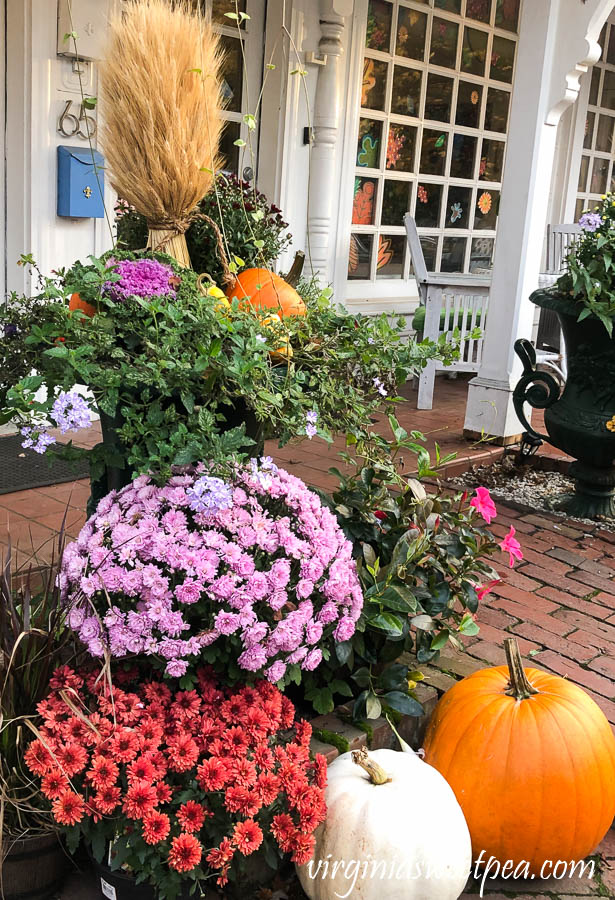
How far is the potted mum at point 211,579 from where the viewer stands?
1731 mm

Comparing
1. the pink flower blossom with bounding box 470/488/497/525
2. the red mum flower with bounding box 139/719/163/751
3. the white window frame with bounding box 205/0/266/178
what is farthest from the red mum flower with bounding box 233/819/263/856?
the white window frame with bounding box 205/0/266/178

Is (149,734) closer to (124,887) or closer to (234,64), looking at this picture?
(124,887)

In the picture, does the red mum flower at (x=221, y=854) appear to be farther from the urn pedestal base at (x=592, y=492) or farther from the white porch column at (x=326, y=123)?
the white porch column at (x=326, y=123)

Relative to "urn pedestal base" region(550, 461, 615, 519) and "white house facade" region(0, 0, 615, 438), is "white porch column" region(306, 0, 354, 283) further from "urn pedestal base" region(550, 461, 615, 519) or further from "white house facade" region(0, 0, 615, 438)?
"urn pedestal base" region(550, 461, 615, 519)

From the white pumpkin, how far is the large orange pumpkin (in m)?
0.17

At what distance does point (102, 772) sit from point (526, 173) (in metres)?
4.06

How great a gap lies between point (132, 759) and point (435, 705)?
89cm

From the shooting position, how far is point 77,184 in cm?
446

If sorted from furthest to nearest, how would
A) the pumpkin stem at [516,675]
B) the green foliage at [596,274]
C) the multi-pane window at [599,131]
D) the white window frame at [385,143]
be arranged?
1. the multi-pane window at [599,131]
2. the white window frame at [385,143]
3. the green foliage at [596,274]
4. the pumpkin stem at [516,675]

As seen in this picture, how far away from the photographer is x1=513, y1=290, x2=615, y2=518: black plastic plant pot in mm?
3947

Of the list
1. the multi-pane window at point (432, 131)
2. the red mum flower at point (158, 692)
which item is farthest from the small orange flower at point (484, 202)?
the red mum flower at point (158, 692)

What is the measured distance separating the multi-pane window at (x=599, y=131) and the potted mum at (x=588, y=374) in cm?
508

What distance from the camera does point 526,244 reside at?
16.0ft

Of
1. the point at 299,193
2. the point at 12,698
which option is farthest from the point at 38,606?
the point at 299,193
